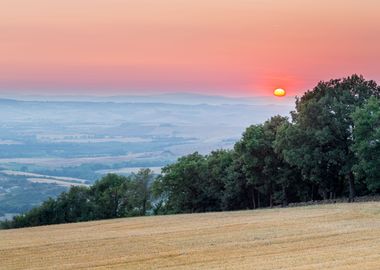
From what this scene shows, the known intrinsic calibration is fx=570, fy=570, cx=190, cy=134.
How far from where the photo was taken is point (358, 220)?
39.8 metres

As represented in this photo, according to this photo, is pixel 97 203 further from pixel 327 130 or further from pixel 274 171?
pixel 327 130

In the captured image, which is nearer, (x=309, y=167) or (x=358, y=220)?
(x=358, y=220)

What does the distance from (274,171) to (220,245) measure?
141ft

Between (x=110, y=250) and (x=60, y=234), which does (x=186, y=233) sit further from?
(x=60, y=234)

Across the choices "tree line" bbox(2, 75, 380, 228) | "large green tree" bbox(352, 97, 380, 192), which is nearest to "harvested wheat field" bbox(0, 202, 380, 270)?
"large green tree" bbox(352, 97, 380, 192)

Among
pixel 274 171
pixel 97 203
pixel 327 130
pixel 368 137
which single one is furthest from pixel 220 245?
pixel 97 203

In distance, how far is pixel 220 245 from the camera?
31.8 m

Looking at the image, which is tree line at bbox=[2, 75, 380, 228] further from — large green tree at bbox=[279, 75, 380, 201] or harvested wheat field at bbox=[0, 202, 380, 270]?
harvested wheat field at bbox=[0, 202, 380, 270]

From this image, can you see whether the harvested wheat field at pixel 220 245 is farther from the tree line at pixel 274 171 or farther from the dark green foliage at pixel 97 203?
the dark green foliage at pixel 97 203

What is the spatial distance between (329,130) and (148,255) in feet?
121

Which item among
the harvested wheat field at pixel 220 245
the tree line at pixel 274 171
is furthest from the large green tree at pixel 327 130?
the harvested wheat field at pixel 220 245

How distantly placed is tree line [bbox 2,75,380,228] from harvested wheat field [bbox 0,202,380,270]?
17064mm

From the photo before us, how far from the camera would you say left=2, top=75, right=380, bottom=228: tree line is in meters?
61.6

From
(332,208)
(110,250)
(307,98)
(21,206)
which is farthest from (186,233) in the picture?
(21,206)
